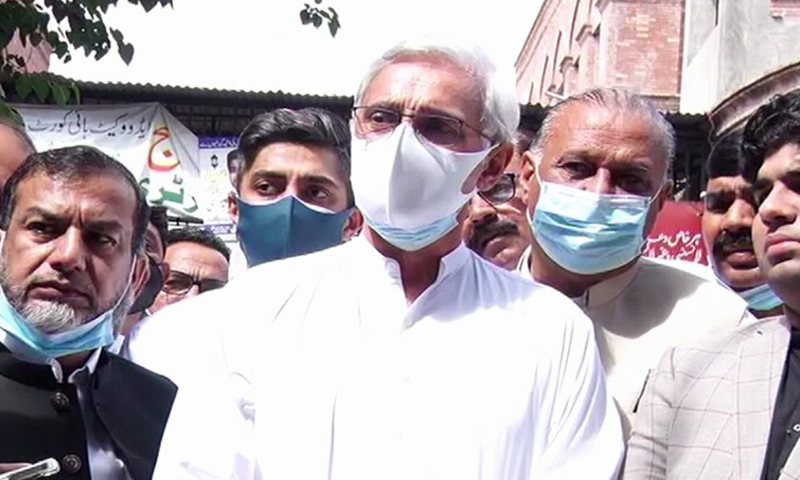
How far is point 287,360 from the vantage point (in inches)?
83.5

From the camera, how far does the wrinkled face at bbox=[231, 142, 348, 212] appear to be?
10.6 ft

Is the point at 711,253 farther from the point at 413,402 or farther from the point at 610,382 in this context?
the point at 413,402

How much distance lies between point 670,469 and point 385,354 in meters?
0.62

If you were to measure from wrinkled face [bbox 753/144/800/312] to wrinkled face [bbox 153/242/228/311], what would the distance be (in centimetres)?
294

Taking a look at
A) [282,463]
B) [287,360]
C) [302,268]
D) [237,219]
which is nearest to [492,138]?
[302,268]

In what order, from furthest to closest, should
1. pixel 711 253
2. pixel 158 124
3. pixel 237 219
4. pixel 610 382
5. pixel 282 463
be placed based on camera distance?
pixel 158 124, pixel 711 253, pixel 237 219, pixel 610 382, pixel 282 463

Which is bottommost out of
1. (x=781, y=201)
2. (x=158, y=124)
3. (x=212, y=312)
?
(x=158, y=124)

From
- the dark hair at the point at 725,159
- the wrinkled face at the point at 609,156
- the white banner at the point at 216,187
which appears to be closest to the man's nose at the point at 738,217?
the dark hair at the point at 725,159

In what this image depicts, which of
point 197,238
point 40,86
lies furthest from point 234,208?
point 40,86

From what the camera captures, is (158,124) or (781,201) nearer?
(781,201)

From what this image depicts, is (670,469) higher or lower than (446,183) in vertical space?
lower

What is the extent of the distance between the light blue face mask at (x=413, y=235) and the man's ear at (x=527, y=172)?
0.70 meters

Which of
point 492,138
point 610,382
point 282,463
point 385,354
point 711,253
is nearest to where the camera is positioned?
point 282,463

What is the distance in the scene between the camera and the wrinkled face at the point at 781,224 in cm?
216
